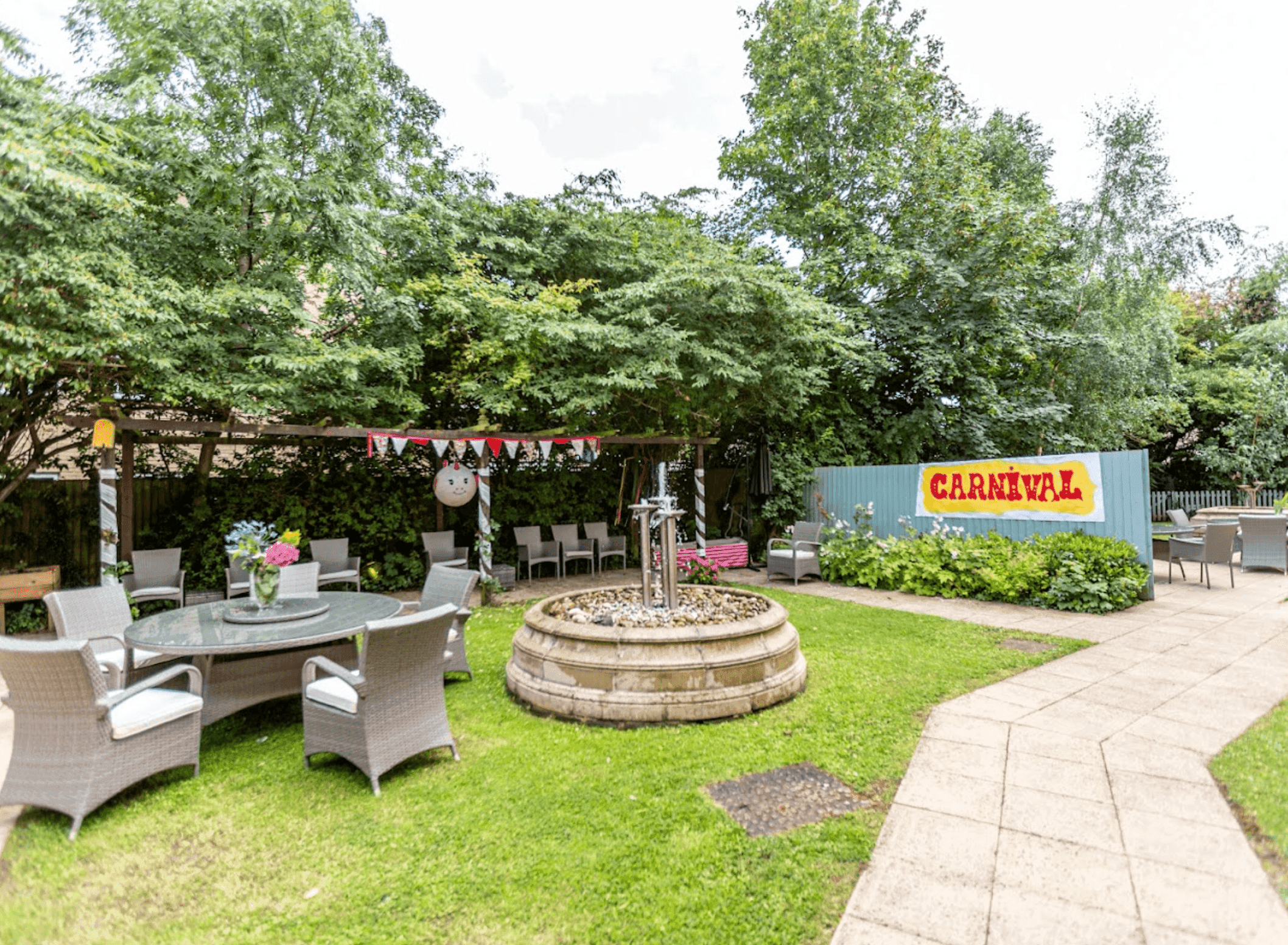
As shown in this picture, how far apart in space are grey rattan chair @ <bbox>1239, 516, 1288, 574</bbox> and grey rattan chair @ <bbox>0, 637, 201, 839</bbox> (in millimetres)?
12859

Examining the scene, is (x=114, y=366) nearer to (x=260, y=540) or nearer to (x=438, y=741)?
(x=260, y=540)

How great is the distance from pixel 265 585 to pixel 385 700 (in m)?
1.66

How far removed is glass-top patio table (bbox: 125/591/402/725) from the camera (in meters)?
3.45

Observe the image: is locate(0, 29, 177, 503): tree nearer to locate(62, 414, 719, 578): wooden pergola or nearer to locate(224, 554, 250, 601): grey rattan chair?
locate(62, 414, 719, 578): wooden pergola

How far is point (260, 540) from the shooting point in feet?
14.1

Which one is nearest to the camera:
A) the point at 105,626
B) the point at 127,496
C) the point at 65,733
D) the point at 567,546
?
the point at 65,733

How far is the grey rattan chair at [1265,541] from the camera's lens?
349 inches

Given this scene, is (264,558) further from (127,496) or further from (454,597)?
(127,496)

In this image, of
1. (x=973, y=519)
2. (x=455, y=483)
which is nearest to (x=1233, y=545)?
(x=973, y=519)

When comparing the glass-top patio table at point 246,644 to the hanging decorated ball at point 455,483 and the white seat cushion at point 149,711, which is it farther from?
the hanging decorated ball at point 455,483

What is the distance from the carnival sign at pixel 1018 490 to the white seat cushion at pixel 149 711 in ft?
28.0

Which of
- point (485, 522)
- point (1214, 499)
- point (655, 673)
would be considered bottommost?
point (655, 673)

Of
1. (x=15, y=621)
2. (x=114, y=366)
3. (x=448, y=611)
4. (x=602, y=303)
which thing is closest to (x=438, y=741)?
(x=448, y=611)

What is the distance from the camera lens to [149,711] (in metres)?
3.05
